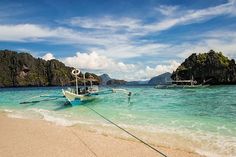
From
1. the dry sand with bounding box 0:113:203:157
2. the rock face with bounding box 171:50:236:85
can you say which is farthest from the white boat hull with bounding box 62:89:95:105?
the rock face with bounding box 171:50:236:85

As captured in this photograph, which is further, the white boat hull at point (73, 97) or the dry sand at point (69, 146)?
the white boat hull at point (73, 97)

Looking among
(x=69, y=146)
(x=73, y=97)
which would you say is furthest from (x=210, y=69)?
(x=69, y=146)

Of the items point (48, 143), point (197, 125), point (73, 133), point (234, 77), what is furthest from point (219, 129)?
point (234, 77)

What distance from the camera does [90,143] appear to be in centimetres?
1091

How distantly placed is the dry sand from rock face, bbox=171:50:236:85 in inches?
5175

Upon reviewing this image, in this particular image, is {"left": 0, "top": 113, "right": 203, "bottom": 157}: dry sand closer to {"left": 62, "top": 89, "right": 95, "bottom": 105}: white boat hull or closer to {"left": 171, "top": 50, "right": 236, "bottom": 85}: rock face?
{"left": 62, "top": 89, "right": 95, "bottom": 105}: white boat hull

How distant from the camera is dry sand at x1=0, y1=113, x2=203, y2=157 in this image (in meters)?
9.30

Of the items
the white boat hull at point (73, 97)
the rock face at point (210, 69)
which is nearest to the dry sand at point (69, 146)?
the white boat hull at point (73, 97)

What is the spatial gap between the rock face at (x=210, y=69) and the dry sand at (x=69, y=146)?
131m

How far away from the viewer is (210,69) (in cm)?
14712

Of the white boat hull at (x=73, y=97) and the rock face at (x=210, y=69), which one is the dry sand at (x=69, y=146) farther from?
the rock face at (x=210, y=69)

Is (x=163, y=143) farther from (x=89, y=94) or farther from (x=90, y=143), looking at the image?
(x=89, y=94)

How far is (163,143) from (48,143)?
4.15 m

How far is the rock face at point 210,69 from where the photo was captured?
142 metres
